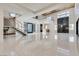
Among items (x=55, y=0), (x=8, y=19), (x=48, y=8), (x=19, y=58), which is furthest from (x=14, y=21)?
(x=19, y=58)

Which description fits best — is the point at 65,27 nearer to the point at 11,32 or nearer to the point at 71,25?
the point at 71,25

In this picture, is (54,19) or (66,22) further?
(54,19)

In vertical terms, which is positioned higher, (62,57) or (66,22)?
(66,22)

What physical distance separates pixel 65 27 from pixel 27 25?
6.72m

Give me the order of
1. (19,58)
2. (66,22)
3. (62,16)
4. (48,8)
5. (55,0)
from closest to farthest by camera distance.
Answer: (19,58) → (55,0) → (48,8) → (66,22) → (62,16)

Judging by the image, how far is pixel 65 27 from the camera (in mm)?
12883

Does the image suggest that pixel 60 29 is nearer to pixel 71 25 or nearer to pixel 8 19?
pixel 71 25

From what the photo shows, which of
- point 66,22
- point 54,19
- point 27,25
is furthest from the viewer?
point 27,25

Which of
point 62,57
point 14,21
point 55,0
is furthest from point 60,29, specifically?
point 62,57

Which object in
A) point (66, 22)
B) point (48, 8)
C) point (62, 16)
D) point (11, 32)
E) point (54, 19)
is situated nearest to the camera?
point (48, 8)

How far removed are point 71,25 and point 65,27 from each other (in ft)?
5.51

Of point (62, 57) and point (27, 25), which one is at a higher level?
point (27, 25)

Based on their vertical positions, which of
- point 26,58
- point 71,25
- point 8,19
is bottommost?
point 26,58

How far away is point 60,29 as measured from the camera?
1403 cm
